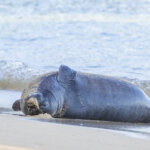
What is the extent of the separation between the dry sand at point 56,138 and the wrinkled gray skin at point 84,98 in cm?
66

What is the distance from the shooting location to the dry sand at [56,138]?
13.9 feet

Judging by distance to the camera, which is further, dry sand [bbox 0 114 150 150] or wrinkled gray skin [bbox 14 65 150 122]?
wrinkled gray skin [bbox 14 65 150 122]

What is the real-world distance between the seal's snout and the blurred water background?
3160mm

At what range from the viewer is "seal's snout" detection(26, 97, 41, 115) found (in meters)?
5.75

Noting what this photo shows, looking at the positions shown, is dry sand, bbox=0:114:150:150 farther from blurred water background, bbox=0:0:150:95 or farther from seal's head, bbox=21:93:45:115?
blurred water background, bbox=0:0:150:95

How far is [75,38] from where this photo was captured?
14.7 m

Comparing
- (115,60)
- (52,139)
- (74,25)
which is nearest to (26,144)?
(52,139)

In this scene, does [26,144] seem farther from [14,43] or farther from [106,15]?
[106,15]

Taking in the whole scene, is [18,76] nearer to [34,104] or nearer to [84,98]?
[84,98]

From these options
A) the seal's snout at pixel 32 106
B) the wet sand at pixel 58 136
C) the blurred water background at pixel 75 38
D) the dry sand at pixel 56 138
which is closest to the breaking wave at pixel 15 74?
the blurred water background at pixel 75 38

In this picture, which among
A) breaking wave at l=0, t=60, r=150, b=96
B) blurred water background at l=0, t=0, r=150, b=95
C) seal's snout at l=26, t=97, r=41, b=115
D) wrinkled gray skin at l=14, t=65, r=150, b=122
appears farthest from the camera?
blurred water background at l=0, t=0, r=150, b=95

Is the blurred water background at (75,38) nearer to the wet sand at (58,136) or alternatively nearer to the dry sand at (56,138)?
the wet sand at (58,136)

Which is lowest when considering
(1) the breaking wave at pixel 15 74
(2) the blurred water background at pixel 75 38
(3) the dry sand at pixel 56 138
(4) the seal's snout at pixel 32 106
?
(3) the dry sand at pixel 56 138

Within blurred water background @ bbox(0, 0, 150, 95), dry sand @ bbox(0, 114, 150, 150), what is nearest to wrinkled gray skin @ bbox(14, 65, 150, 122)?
dry sand @ bbox(0, 114, 150, 150)
